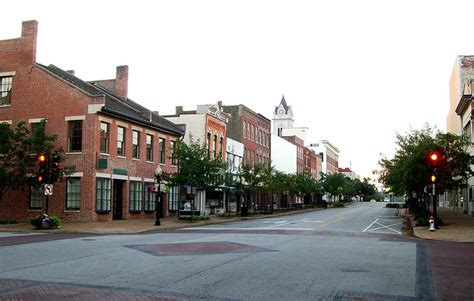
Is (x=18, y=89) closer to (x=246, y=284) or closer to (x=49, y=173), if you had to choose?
(x=49, y=173)

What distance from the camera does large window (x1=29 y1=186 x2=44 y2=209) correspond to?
3450 centimetres

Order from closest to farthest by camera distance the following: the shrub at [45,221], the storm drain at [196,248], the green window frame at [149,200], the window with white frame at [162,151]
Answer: the storm drain at [196,248] < the shrub at [45,221] < the green window frame at [149,200] < the window with white frame at [162,151]

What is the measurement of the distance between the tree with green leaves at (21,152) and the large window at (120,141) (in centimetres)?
471

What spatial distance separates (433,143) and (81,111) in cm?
2218

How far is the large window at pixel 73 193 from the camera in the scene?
1323 inches

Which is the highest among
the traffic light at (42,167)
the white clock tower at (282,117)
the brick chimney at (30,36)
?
the white clock tower at (282,117)

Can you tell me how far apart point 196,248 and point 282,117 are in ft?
424

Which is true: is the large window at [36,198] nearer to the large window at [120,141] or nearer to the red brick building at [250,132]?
the large window at [120,141]

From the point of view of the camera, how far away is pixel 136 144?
3912 centimetres

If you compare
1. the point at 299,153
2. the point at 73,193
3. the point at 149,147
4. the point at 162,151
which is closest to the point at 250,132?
the point at 162,151

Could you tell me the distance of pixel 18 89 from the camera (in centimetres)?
3653

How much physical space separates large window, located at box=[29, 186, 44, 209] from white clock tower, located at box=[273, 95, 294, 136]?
11280cm

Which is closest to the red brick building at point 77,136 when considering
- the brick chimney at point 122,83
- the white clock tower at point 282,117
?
the brick chimney at point 122,83

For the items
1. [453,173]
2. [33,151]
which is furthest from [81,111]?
[453,173]
